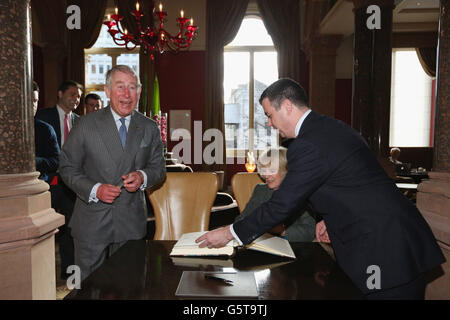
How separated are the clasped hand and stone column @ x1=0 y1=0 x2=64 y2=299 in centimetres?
42

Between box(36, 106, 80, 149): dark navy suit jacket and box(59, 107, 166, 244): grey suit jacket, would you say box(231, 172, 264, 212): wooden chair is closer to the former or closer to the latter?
box(59, 107, 166, 244): grey suit jacket

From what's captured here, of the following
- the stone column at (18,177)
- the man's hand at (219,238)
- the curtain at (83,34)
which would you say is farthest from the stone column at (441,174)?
the curtain at (83,34)

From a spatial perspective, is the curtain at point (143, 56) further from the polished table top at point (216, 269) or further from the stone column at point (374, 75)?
the polished table top at point (216, 269)

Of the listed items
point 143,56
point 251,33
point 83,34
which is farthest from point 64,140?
point 251,33

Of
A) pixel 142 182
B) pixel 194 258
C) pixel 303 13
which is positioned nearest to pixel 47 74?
pixel 303 13

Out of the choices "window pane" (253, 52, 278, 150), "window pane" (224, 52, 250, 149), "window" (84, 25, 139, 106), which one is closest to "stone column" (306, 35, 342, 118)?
"window pane" (253, 52, 278, 150)

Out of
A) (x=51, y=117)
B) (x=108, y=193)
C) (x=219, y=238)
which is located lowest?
(x=219, y=238)

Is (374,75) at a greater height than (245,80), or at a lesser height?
lesser

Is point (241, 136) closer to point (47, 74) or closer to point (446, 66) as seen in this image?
point (47, 74)

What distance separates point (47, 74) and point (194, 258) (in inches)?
335

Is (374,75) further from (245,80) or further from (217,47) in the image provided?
(245,80)

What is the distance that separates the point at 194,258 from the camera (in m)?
1.48

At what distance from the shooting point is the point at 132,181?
1.84 metres

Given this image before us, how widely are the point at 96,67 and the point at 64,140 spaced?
6.44m
